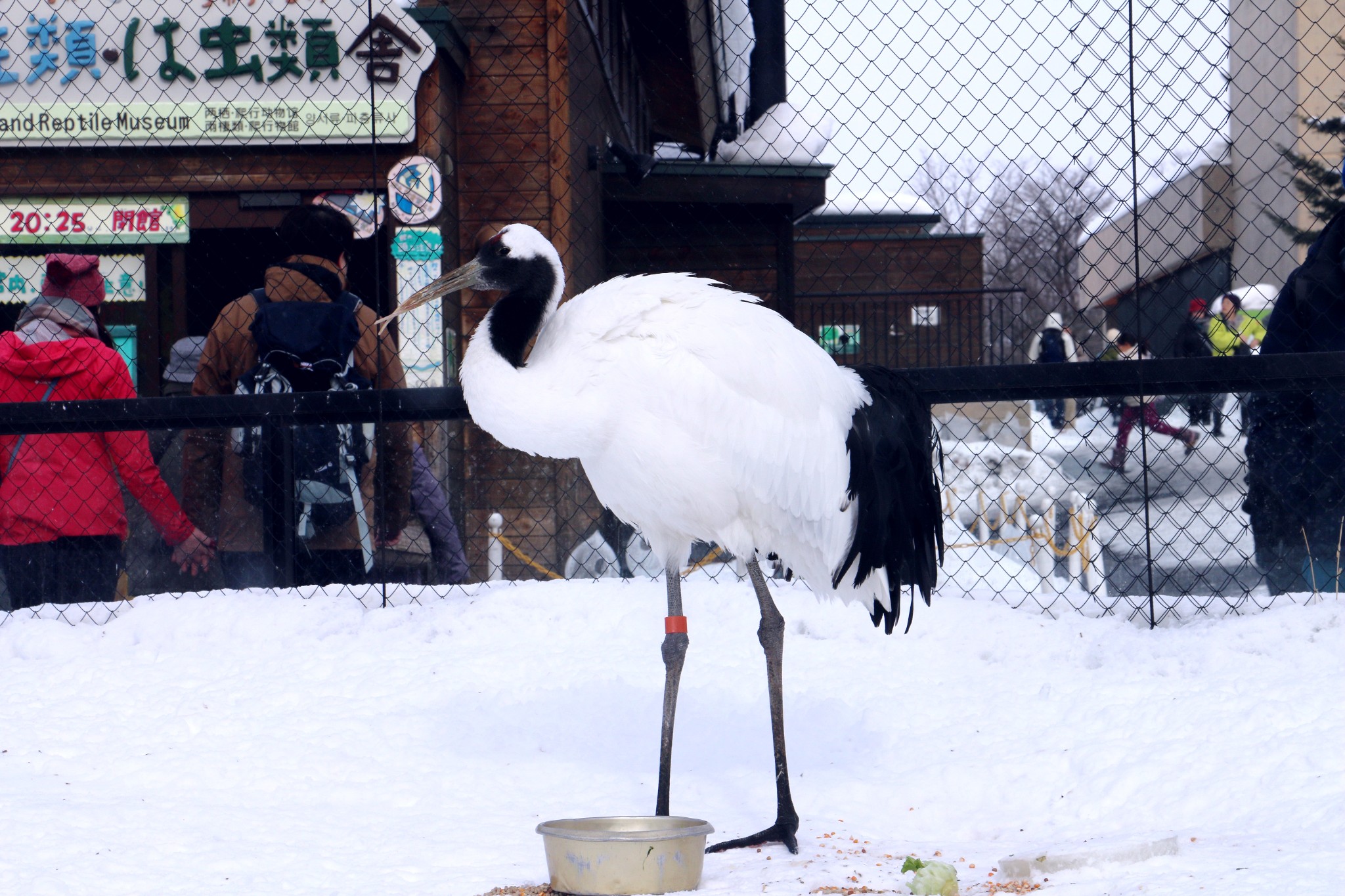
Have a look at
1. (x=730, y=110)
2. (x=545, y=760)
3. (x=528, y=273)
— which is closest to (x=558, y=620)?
(x=545, y=760)

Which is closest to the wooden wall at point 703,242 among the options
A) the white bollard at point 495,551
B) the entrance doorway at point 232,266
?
the entrance doorway at point 232,266

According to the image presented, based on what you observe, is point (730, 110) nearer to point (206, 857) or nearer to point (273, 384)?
point (273, 384)

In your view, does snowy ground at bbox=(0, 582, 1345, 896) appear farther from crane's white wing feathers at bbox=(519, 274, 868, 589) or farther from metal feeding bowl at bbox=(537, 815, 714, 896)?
crane's white wing feathers at bbox=(519, 274, 868, 589)

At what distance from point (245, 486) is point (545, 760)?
2.12 m

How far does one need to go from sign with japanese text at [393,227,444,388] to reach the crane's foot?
4427 millimetres

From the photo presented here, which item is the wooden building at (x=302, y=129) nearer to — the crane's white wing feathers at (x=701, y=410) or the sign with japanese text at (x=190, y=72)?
the sign with japanese text at (x=190, y=72)

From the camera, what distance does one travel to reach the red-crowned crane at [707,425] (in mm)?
3652

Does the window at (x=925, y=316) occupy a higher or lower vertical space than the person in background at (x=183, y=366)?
higher

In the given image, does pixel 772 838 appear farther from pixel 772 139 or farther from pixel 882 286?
pixel 882 286

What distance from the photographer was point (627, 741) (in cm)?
485

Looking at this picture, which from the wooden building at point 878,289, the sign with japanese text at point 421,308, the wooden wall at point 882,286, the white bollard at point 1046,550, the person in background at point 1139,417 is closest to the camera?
the person in background at point 1139,417

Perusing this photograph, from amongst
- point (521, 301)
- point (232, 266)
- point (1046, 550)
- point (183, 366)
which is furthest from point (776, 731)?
point (232, 266)

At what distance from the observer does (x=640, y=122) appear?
57.3 ft

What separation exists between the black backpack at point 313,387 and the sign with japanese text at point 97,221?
414 centimetres
